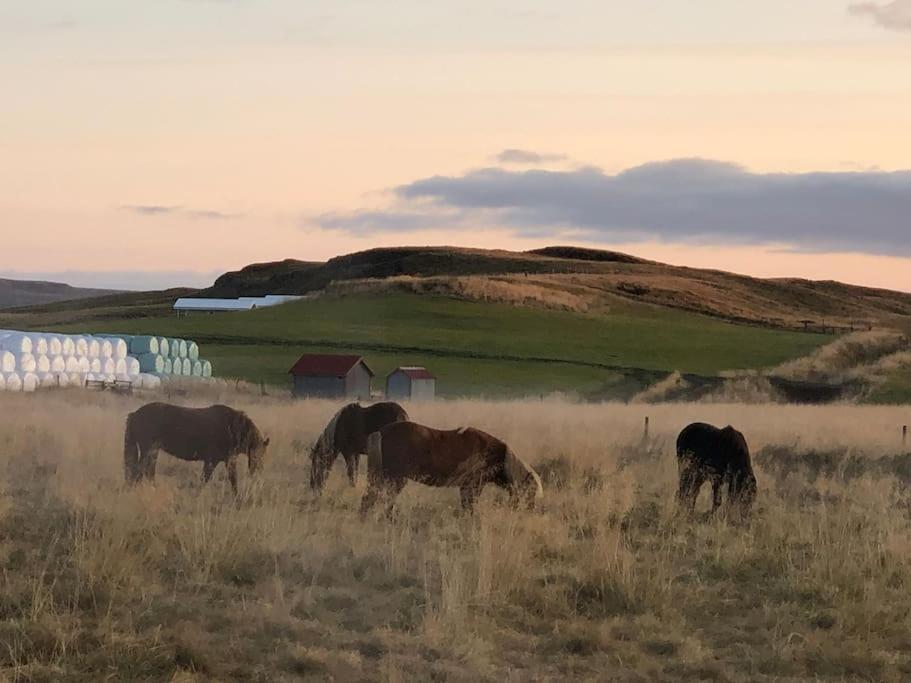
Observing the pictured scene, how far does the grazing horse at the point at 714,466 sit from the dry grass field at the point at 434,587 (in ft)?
1.25

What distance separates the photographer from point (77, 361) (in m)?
38.6

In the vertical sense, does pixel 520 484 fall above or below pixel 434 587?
above

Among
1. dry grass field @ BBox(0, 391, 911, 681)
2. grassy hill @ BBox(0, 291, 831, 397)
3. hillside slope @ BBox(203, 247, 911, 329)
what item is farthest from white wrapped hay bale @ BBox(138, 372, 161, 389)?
hillside slope @ BBox(203, 247, 911, 329)

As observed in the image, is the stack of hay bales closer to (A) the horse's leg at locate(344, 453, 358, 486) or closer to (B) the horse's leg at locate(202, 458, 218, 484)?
(A) the horse's leg at locate(344, 453, 358, 486)

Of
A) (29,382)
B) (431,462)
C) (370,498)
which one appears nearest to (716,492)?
(431,462)

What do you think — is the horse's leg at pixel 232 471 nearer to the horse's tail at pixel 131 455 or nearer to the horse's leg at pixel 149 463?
the horse's leg at pixel 149 463

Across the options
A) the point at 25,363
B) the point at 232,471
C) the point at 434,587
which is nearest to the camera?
the point at 434,587

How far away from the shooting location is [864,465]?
1775cm

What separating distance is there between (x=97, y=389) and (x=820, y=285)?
14215 cm

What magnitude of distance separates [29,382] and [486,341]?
38937mm

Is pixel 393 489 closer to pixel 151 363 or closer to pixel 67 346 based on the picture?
pixel 67 346

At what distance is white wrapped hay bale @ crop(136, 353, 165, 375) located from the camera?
46.5 meters

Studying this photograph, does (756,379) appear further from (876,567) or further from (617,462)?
(876,567)

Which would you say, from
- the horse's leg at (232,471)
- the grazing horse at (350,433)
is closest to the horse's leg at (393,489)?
the horse's leg at (232,471)
